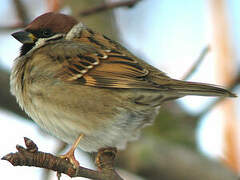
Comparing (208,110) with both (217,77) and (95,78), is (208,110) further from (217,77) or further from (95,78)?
(95,78)

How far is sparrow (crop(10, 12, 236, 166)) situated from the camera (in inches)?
143

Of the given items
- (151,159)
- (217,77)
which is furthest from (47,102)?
(217,77)

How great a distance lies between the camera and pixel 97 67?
3.89 meters

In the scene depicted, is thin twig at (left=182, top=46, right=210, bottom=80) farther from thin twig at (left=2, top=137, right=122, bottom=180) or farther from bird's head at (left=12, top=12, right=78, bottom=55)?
thin twig at (left=2, top=137, right=122, bottom=180)

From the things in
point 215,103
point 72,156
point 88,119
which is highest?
point 88,119

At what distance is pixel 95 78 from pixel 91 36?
1.85ft

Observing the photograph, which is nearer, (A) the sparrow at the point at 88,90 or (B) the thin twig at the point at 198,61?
(A) the sparrow at the point at 88,90

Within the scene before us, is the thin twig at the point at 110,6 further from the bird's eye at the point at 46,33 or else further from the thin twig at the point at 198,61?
the thin twig at the point at 198,61

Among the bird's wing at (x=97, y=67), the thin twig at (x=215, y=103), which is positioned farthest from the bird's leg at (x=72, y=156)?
the thin twig at (x=215, y=103)

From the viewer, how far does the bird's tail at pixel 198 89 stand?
3377 mm

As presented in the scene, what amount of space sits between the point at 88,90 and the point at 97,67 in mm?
257

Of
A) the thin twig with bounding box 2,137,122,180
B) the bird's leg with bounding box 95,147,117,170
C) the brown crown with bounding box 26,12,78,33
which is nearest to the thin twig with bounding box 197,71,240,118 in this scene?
the bird's leg with bounding box 95,147,117,170

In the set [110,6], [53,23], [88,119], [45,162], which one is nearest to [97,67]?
[88,119]

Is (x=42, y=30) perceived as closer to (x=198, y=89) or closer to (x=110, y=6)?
(x=110, y=6)
